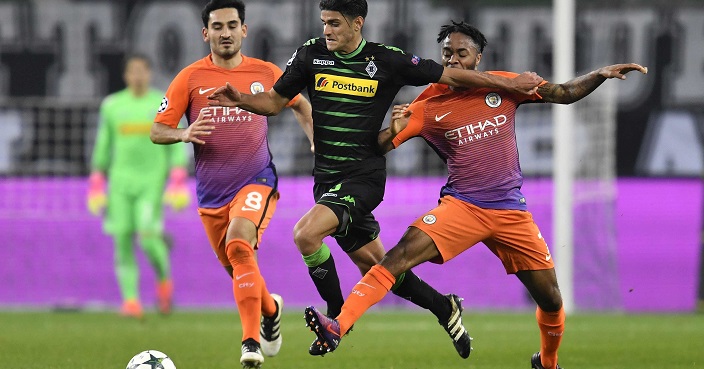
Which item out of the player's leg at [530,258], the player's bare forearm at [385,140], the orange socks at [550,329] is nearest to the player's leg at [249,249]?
the player's bare forearm at [385,140]

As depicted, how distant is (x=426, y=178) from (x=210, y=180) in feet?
32.6

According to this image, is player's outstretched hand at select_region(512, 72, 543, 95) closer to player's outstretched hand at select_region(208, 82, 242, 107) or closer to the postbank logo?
the postbank logo

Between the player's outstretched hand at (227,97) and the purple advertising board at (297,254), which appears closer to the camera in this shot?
the player's outstretched hand at (227,97)

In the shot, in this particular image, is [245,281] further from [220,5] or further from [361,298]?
[220,5]

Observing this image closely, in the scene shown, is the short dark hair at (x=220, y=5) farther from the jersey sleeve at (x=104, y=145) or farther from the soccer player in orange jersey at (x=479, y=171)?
the jersey sleeve at (x=104, y=145)

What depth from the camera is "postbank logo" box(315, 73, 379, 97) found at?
740 centimetres

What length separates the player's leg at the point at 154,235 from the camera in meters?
13.6

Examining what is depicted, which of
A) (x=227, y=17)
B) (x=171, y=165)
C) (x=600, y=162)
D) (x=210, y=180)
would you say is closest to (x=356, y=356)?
(x=210, y=180)

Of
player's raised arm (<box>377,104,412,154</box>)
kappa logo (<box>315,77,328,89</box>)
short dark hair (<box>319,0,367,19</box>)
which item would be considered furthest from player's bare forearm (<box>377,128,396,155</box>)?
short dark hair (<box>319,0,367,19</box>)

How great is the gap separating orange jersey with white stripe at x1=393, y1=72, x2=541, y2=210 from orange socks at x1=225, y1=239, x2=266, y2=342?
3.90ft

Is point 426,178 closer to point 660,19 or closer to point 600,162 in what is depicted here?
point 600,162

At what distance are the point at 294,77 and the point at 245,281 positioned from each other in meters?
1.25

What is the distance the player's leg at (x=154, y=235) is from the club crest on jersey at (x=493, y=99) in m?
6.78

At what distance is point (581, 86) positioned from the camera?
7.34 meters
